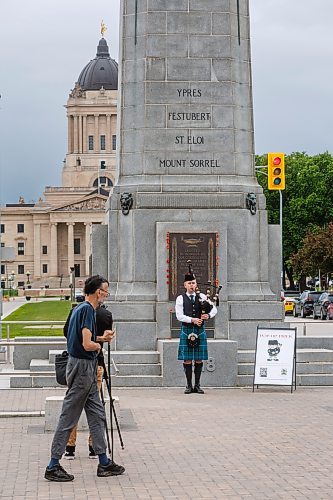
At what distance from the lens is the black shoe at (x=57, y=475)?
11.4m

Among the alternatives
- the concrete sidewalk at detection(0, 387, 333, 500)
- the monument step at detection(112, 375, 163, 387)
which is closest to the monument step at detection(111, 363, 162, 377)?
the monument step at detection(112, 375, 163, 387)

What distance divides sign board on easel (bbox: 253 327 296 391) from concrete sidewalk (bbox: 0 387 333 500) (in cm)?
60

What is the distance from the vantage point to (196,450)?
43.7 ft

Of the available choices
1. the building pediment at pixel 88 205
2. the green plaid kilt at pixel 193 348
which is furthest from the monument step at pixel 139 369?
the building pediment at pixel 88 205

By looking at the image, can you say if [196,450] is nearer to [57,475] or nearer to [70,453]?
[70,453]

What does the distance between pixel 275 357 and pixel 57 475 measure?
890 centimetres

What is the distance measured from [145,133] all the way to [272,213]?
255ft

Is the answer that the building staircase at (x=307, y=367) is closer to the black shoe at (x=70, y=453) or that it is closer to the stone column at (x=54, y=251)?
the black shoe at (x=70, y=453)

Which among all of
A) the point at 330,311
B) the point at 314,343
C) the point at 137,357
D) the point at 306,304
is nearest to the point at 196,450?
the point at 137,357

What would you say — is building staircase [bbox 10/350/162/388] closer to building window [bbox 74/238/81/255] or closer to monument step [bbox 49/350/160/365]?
monument step [bbox 49/350/160/365]

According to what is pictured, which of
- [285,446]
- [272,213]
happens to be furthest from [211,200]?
[272,213]

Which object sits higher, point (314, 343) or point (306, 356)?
point (314, 343)

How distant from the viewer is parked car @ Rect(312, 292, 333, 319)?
58531 millimetres

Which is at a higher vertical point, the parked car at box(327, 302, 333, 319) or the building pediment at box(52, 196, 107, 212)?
the building pediment at box(52, 196, 107, 212)
